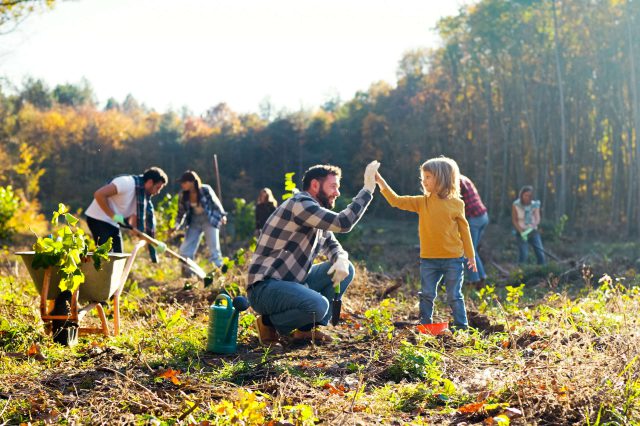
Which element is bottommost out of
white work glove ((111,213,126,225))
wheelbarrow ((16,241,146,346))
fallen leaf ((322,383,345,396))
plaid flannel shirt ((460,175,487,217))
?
fallen leaf ((322,383,345,396))

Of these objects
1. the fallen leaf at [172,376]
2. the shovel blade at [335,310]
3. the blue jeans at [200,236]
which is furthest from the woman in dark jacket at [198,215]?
the fallen leaf at [172,376]

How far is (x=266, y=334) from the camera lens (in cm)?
430

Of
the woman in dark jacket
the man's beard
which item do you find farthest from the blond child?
the woman in dark jacket

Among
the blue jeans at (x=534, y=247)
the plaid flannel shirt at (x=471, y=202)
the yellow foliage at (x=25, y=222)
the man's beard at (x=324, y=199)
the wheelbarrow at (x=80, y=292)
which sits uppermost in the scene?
the man's beard at (x=324, y=199)

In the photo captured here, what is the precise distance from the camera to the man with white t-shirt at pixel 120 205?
6094 millimetres

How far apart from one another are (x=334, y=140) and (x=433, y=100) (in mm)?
5115

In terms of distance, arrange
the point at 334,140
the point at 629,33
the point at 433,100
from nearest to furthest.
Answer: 1. the point at 629,33
2. the point at 433,100
3. the point at 334,140

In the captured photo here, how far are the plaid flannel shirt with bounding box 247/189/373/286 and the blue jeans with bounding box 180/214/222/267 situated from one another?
3758mm

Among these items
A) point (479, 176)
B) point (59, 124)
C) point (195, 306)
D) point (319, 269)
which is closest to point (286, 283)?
point (319, 269)

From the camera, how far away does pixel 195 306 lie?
5.60 metres

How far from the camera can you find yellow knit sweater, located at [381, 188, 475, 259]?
4.63 meters

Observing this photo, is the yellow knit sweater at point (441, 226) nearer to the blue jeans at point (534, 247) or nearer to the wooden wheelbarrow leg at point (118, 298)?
the wooden wheelbarrow leg at point (118, 298)

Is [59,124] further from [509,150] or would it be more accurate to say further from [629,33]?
[629,33]

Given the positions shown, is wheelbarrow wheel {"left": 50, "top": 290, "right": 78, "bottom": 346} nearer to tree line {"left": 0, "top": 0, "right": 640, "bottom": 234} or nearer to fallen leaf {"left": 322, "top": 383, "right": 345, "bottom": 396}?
fallen leaf {"left": 322, "top": 383, "right": 345, "bottom": 396}
